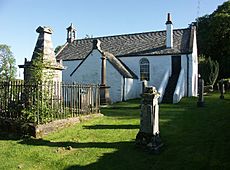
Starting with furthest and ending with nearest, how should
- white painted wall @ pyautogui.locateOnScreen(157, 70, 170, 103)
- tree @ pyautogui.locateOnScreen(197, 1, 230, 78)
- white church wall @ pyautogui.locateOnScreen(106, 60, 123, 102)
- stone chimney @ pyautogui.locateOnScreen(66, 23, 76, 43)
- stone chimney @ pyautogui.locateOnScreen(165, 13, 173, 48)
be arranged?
tree @ pyautogui.locateOnScreen(197, 1, 230, 78), stone chimney @ pyautogui.locateOnScreen(66, 23, 76, 43), stone chimney @ pyautogui.locateOnScreen(165, 13, 173, 48), white church wall @ pyautogui.locateOnScreen(106, 60, 123, 102), white painted wall @ pyautogui.locateOnScreen(157, 70, 170, 103)

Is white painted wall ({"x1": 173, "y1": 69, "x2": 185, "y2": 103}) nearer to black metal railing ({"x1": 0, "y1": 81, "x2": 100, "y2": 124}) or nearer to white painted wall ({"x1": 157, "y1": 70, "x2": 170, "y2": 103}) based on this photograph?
white painted wall ({"x1": 157, "y1": 70, "x2": 170, "y2": 103})

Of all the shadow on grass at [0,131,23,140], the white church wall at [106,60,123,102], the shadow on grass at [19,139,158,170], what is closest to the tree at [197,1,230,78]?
the white church wall at [106,60,123,102]

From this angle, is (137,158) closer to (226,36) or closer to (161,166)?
(161,166)

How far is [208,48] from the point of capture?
1863 inches

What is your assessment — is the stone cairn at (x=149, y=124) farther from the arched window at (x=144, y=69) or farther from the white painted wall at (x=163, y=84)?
the arched window at (x=144, y=69)

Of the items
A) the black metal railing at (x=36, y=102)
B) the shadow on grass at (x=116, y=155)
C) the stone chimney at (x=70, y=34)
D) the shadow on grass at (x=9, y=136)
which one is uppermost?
the stone chimney at (x=70, y=34)

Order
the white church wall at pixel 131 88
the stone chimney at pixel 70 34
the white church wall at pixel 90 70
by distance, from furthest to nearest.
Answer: the stone chimney at pixel 70 34, the white church wall at pixel 90 70, the white church wall at pixel 131 88

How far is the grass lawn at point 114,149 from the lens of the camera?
709 centimetres

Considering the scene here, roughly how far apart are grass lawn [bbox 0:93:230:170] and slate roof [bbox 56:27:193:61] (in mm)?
19621

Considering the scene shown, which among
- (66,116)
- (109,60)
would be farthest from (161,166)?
(109,60)

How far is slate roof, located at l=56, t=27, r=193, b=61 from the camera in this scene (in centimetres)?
3025

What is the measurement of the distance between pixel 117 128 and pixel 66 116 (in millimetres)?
2371

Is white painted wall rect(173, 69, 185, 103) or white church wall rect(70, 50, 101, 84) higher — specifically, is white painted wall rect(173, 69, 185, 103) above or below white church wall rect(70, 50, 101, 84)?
below

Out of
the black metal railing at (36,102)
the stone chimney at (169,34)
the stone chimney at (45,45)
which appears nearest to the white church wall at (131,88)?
the stone chimney at (169,34)
